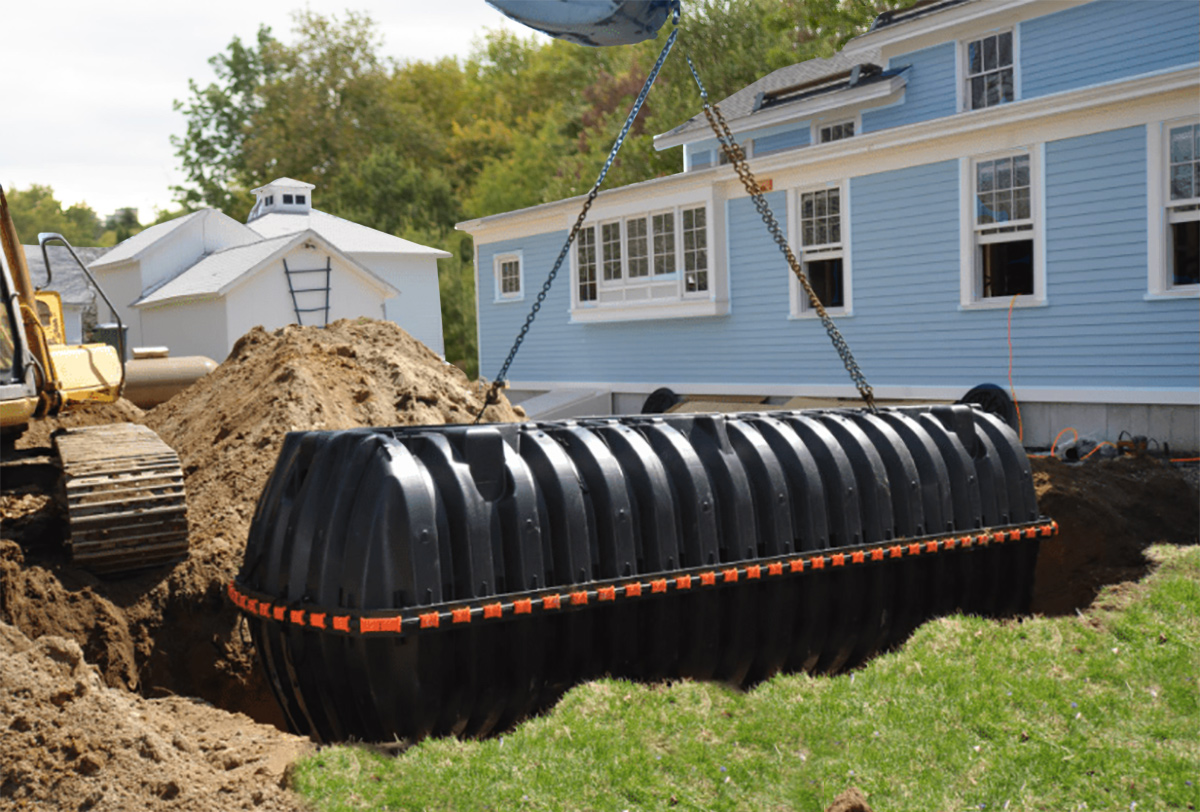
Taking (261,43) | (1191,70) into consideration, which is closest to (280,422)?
(1191,70)

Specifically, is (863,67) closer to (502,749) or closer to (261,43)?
(502,749)

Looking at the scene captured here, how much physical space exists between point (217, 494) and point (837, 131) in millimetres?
17252

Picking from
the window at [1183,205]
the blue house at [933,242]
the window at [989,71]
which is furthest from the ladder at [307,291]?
the window at [1183,205]

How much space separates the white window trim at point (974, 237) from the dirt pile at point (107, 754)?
12340 millimetres

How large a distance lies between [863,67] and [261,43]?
46712mm

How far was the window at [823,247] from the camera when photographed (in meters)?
17.2

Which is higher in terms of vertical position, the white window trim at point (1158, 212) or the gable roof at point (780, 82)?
the gable roof at point (780, 82)

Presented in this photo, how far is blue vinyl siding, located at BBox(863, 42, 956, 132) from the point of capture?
19.6 metres

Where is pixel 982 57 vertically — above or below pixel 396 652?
above

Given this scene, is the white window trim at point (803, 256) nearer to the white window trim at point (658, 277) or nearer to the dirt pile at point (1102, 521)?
the white window trim at point (658, 277)

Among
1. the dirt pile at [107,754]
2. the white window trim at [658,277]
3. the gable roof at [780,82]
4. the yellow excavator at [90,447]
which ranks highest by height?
the gable roof at [780,82]

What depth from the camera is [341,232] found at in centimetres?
3872

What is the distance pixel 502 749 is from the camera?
4355 millimetres

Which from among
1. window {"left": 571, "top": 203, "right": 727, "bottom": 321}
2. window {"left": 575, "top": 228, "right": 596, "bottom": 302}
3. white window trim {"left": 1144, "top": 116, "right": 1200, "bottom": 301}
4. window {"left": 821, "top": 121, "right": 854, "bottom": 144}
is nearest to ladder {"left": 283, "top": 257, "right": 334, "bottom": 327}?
window {"left": 575, "top": 228, "right": 596, "bottom": 302}
